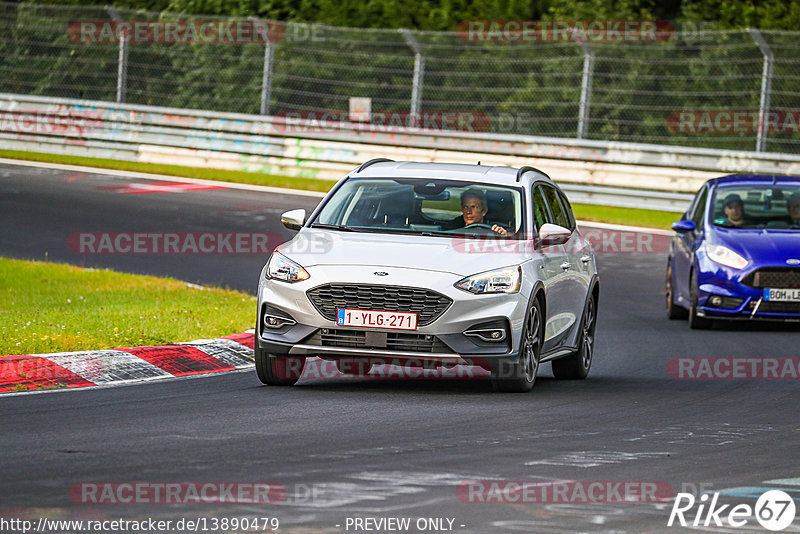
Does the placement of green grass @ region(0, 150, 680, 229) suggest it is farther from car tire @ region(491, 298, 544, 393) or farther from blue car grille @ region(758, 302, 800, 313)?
car tire @ region(491, 298, 544, 393)

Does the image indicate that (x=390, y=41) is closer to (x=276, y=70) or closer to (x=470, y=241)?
(x=276, y=70)

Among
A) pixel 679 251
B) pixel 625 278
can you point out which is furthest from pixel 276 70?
pixel 679 251

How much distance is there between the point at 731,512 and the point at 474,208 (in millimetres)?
4861

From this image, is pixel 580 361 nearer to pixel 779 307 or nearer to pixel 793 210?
pixel 779 307

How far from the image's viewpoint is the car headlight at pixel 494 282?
10094 millimetres

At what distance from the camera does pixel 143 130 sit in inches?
1152

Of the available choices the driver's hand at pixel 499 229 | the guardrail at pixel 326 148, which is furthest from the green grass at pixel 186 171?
the driver's hand at pixel 499 229

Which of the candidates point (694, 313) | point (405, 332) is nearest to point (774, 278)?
point (694, 313)

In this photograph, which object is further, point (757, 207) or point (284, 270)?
point (757, 207)

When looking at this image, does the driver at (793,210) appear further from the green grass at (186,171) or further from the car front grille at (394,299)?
the green grass at (186,171)

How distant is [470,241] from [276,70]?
19200mm

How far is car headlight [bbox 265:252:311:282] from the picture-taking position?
1018cm

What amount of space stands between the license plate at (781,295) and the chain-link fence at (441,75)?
996cm

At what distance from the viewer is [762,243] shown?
16.0 meters
